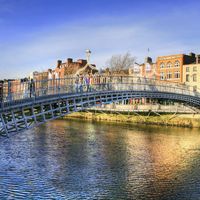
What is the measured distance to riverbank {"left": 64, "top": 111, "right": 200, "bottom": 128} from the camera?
4406 cm

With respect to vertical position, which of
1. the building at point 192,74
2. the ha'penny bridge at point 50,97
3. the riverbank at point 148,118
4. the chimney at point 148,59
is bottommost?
the riverbank at point 148,118

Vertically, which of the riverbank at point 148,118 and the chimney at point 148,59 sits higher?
the chimney at point 148,59

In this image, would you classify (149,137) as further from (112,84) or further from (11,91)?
(11,91)

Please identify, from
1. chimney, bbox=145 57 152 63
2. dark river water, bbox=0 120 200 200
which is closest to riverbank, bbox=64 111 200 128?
dark river water, bbox=0 120 200 200

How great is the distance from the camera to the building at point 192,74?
5509 centimetres

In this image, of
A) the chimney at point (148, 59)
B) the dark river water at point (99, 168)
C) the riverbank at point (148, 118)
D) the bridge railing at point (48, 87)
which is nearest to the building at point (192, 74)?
the riverbank at point (148, 118)

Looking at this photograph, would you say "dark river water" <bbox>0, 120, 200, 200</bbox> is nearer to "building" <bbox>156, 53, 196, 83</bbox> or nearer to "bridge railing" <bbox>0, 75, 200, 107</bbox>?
"bridge railing" <bbox>0, 75, 200, 107</bbox>

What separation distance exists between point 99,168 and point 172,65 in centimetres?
4224

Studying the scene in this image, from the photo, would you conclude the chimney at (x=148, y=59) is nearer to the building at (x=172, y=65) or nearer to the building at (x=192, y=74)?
the building at (x=172, y=65)

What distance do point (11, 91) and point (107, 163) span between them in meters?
7.34

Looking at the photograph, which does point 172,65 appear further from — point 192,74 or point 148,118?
point 148,118

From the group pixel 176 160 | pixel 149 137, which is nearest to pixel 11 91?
pixel 176 160

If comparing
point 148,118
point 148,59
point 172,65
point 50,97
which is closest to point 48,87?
point 50,97

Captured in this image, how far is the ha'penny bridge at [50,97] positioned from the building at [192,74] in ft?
74.2
